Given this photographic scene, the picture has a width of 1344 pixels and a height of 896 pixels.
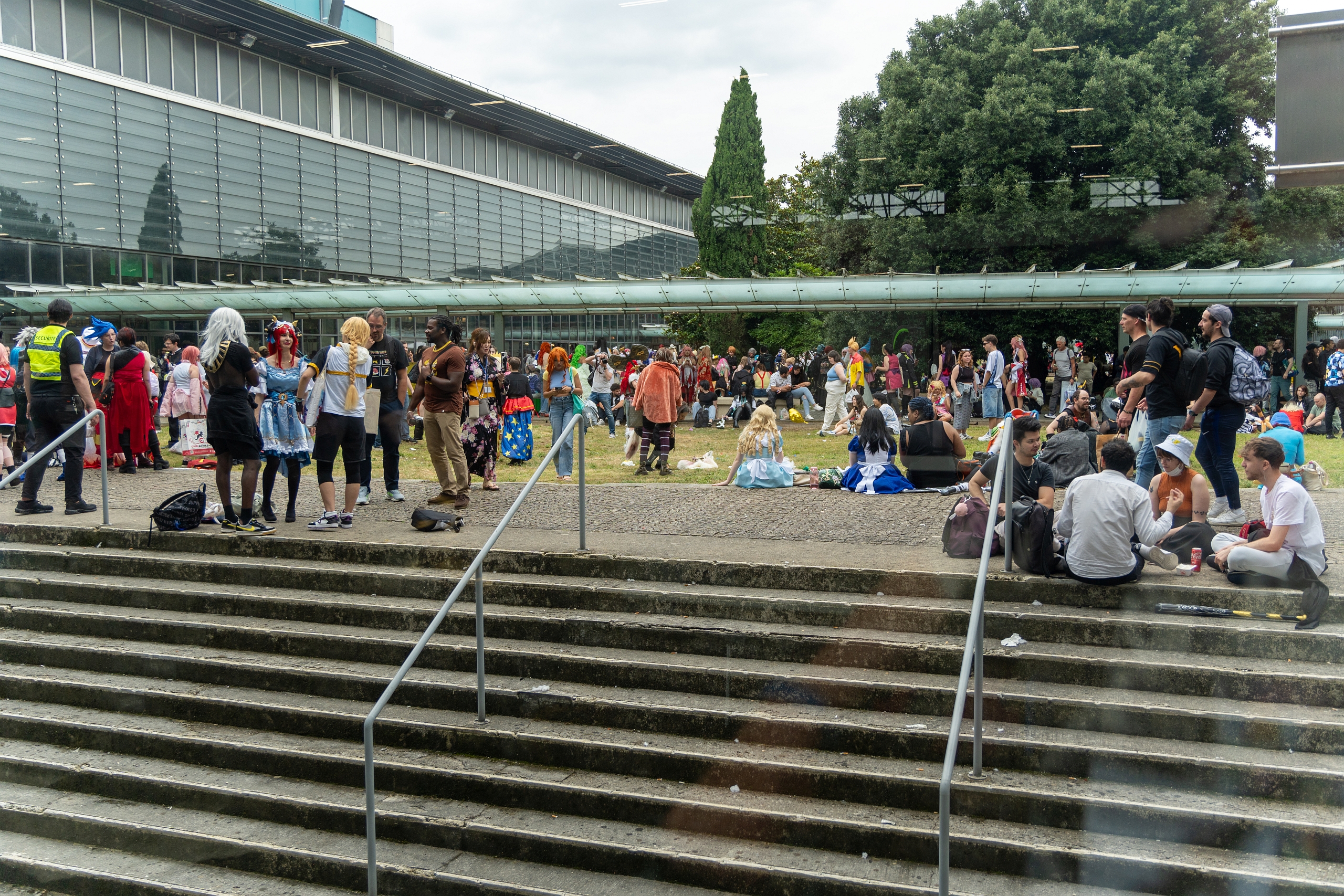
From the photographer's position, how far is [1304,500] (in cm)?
542

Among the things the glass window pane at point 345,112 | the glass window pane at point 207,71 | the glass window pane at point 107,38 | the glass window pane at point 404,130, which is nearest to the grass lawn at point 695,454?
the glass window pane at point 107,38

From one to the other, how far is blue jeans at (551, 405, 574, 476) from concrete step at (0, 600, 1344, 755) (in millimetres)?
5882

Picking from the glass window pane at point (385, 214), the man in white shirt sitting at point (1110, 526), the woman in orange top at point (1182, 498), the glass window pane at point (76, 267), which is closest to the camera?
the man in white shirt sitting at point (1110, 526)

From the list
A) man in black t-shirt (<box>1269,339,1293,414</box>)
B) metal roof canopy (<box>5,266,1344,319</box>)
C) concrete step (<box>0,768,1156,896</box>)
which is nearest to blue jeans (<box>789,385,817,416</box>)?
metal roof canopy (<box>5,266,1344,319</box>)

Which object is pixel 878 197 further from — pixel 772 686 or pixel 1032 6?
pixel 772 686

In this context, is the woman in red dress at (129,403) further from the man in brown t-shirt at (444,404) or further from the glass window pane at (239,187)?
the glass window pane at (239,187)

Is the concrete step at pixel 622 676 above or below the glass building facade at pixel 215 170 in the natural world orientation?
below

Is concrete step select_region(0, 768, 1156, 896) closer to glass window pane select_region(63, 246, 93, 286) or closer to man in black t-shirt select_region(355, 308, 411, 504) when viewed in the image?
man in black t-shirt select_region(355, 308, 411, 504)

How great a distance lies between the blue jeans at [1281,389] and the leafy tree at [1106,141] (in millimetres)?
7331

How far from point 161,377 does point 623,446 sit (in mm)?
11582

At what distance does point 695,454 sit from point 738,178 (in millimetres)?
31467

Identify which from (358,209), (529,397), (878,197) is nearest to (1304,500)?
(529,397)

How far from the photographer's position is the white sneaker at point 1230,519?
24.3ft

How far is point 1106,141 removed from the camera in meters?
25.6
